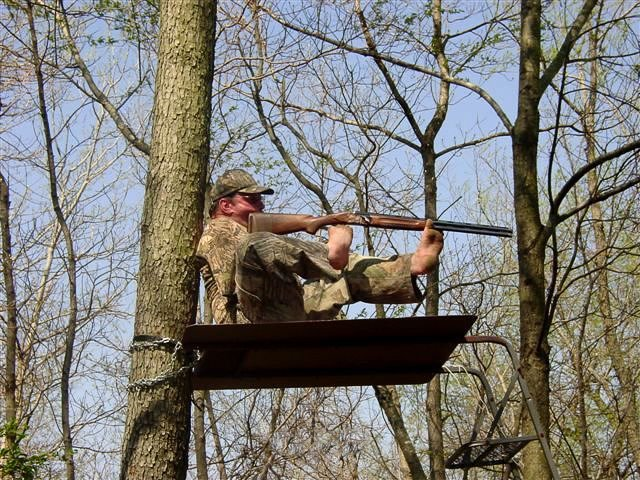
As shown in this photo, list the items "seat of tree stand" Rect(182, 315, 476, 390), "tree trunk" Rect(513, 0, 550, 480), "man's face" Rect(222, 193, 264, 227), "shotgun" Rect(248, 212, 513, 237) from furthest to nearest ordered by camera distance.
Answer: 1. "tree trunk" Rect(513, 0, 550, 480)
2. "man's face" Rect(222, 193, 264, 227)
3. "shotgun" Rect(248, 212, 513, 237)
4. "seat of tree stand" Rect(182, 315, 476, 390)

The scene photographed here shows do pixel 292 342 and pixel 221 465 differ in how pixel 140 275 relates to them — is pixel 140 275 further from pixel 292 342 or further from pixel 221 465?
pixel 221 465

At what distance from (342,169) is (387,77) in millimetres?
1567

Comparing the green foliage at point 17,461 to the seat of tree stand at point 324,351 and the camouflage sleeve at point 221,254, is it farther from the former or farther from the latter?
the camouflage sleeve at point 221,254

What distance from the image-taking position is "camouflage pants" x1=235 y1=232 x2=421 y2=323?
437 cm

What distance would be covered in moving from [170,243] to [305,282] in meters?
0.82

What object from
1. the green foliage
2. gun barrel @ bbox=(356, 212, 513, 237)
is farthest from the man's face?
the green foliage

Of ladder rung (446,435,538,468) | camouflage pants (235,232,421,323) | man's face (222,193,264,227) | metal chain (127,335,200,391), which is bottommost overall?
ladder rung (446,435,538,468)

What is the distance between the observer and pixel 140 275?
429 cm

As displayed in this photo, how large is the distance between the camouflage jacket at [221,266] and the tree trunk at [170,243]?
11 cm

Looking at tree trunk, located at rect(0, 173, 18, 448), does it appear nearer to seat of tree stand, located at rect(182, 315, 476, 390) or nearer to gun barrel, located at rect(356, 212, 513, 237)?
seat of tree stand, located at rect(182, 315, 476, 390)

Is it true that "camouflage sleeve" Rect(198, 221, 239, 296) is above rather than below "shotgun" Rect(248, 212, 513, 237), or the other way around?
below

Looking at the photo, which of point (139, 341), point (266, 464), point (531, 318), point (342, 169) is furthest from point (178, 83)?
point (266, 464)

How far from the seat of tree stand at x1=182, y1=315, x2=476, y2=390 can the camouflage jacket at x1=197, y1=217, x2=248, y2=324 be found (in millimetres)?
333

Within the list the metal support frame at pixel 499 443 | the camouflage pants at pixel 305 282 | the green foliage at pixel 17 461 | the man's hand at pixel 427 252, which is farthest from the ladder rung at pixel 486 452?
the green foliage at pixel 17 461
